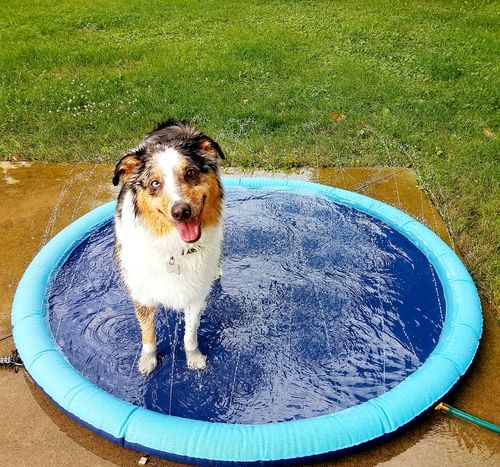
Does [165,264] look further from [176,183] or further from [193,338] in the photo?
[193,338]

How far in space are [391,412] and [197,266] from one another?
1.64 meters

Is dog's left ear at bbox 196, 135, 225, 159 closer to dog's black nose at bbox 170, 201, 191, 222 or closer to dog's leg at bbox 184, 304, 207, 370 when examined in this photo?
dog's black nose at bbox 170, 201, 191, 222

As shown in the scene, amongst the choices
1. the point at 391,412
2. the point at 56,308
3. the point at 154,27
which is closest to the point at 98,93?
the point at 154,27

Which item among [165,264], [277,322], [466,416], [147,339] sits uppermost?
[165,264]

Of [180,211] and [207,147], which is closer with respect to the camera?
[180,211]

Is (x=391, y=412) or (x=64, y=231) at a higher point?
(x=391, y=412)

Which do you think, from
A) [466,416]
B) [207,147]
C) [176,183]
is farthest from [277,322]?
[176,183]

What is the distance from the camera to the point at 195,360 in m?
4.28

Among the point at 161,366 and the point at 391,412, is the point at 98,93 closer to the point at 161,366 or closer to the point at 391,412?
the point at 161,366

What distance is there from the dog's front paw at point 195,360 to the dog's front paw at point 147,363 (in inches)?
10.7

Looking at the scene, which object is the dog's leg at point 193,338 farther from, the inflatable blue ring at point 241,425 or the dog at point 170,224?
the inflatable blue ring at point 241,425

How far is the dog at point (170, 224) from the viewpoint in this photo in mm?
3377

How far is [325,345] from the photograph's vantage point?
14.8 feet

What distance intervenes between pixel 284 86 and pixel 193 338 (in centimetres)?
601
